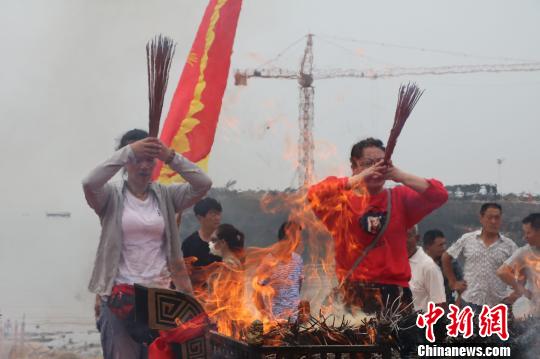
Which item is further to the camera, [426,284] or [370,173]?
[426,284]

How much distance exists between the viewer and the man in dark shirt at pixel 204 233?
4.82 meters

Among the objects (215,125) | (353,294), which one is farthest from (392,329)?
(215,125)

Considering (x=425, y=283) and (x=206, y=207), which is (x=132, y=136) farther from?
(x=425, y=283)

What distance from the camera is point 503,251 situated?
554cm

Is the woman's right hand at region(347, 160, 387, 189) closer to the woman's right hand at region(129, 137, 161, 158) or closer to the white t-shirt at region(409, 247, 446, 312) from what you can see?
the woman's right hand at region(129, 137, 161, 158)

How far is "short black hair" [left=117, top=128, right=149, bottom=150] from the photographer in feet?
12.3

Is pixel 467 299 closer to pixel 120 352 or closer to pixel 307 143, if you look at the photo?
pixel 307 143

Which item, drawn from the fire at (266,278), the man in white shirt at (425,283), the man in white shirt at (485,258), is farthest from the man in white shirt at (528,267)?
the fire at (266,278)

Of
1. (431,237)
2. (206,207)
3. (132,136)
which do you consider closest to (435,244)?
(431,237)

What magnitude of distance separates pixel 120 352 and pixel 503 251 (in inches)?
121

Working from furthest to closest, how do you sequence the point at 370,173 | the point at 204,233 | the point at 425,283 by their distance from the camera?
the point at 425,283
the point at 204,233
the point at 370,173

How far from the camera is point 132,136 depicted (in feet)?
12.4

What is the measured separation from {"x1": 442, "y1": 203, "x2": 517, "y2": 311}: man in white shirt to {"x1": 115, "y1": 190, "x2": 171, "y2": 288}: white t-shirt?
2.68 meters

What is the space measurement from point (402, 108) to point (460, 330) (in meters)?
1.04
